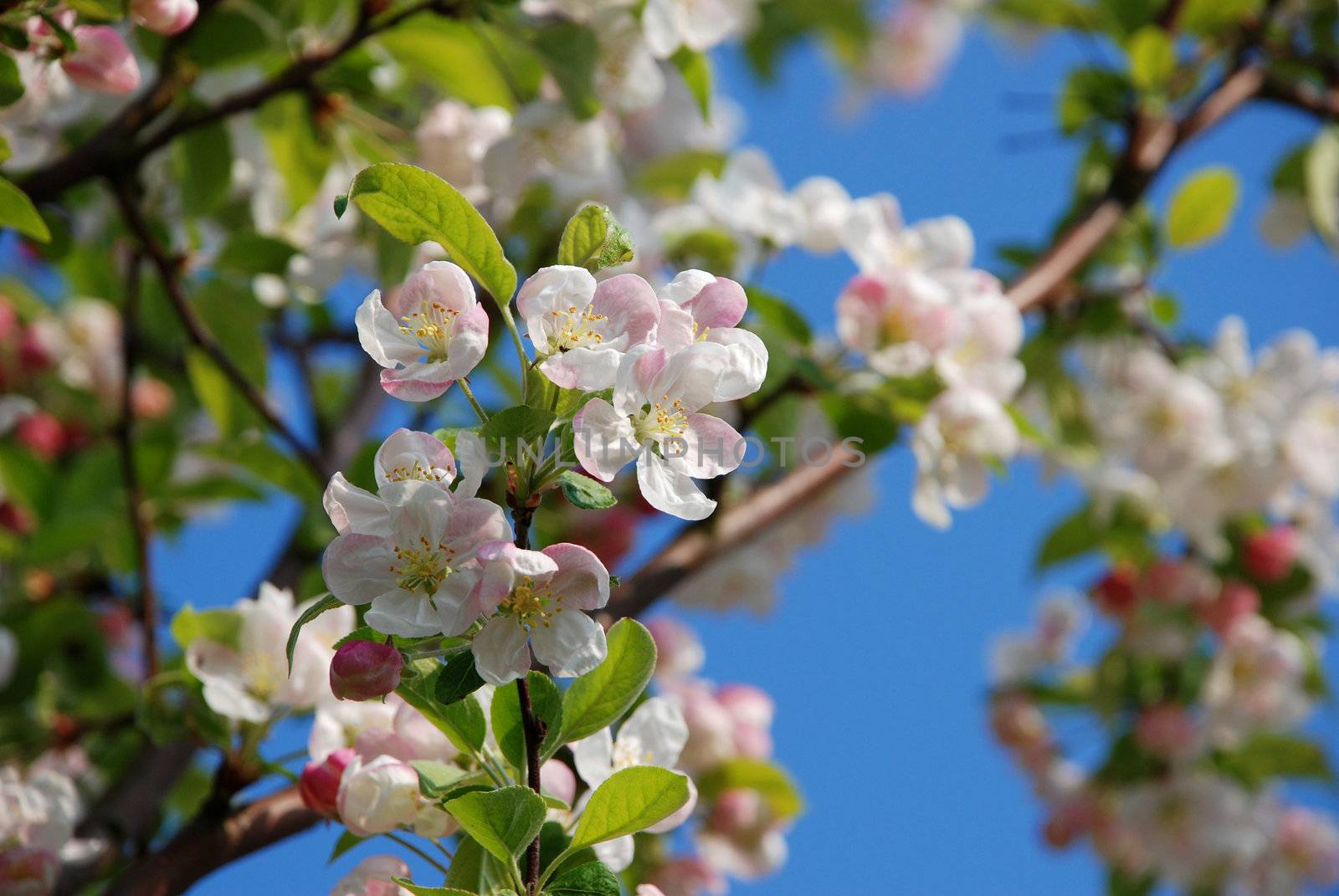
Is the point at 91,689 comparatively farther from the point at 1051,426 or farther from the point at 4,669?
the point at 1051,426

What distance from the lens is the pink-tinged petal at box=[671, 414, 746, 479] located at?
2.58ft

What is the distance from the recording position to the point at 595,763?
940mm

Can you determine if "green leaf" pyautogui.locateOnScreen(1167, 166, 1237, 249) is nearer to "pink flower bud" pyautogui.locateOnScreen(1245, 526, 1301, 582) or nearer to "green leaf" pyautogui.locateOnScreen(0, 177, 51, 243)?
"pink flower bud" pyautogui.locateOnScreen(1245, 526, 1301, 582)

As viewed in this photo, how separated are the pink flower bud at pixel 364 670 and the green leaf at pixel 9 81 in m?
0.66

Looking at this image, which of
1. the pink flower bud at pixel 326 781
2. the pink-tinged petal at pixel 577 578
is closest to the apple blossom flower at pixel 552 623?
the pink-tinged petal at pixel 577 578

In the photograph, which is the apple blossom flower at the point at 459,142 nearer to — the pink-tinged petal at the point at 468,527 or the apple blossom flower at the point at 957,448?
the apple blossom flower at the point at 957,448

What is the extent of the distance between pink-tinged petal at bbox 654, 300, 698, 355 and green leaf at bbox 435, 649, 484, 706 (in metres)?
0.21

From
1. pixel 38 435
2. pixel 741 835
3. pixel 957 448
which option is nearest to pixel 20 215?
pixel 957 448

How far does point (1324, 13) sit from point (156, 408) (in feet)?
7.37

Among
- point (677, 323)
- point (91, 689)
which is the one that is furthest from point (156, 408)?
point (677, 323)

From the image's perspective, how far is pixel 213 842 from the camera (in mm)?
1037

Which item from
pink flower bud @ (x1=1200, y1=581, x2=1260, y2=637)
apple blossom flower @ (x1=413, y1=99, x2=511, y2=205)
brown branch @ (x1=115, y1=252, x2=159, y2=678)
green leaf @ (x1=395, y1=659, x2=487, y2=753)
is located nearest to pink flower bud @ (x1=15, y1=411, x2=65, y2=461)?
brown branch @ (x1=115, y1=252, x2=159, y2=678)

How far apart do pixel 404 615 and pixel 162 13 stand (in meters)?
0.66

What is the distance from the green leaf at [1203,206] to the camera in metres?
1.91
